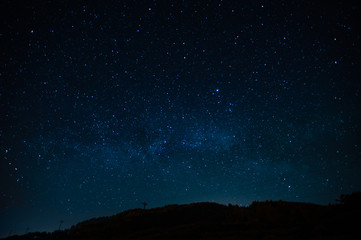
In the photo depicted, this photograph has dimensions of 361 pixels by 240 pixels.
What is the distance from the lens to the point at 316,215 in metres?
10.3

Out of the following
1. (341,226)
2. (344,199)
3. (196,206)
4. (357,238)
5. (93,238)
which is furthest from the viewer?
(196,206)

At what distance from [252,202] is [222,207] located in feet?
14.2

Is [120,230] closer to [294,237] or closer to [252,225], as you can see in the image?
[252,225]

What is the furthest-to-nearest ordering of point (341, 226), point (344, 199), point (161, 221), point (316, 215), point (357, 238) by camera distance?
1. point (161, 221)
2. point (344, 199)
3. point (316, 215)
4. point (341, 226)
5. point (357, 238)

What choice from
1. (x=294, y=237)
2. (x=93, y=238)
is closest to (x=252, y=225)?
(x=294, y=237)

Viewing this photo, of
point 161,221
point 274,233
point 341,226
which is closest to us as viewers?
point 341,226

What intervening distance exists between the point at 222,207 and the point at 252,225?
10266 millimetres

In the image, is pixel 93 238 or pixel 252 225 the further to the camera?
Answer: pixel 93 238

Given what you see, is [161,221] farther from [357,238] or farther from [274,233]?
[357,238]

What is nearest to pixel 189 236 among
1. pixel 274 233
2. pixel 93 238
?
pixel 274 233

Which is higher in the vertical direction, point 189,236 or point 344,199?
point 344,199

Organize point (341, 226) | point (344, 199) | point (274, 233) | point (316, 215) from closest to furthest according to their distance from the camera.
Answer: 1. point (341, 226)
2. point (274, 233)
3. point (316, 215)
4. point (344, 199)

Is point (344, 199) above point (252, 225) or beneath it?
above

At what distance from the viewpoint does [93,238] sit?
573 inches
